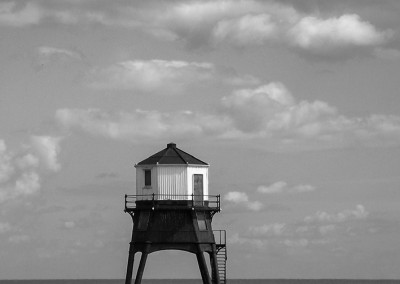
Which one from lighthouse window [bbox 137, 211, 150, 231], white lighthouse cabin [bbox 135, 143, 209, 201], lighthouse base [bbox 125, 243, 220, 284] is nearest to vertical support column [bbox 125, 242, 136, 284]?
lighthouse base [bbox 125, 243, 220, 284]

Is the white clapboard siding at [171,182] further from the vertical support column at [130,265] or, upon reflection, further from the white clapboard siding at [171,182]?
the vertical support column at [130,265]

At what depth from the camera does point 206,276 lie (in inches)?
2788

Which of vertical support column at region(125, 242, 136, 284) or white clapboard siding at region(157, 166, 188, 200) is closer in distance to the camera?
white clapboard siding at region(157, 166, 188, 200)

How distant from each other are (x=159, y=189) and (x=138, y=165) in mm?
2133

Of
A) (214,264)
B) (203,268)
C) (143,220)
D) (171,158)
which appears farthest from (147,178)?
(214,264)

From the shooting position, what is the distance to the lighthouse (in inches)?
2790

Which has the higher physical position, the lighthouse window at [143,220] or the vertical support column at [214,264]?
the lighthouse window at [143,220]

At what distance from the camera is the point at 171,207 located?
70.7 meters

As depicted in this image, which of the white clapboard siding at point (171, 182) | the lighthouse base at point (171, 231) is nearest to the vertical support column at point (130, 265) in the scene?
the lighthouse base at point (171, 231)

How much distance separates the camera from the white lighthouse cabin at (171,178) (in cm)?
7094

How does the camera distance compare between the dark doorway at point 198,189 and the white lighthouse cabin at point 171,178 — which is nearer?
the white lighthouse cabin at point 171,178

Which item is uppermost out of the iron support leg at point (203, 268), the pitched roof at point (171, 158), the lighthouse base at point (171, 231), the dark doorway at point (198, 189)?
the pitched roof at point (171, 158)

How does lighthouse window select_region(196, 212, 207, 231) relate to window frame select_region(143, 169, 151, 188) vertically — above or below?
below

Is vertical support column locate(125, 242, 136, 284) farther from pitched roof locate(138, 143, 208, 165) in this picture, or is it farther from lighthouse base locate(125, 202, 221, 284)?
pitched roof locate(138, 143, 208, 165)
